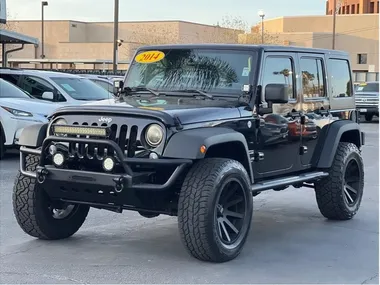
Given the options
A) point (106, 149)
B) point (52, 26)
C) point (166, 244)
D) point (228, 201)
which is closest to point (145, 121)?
point (106, 149)

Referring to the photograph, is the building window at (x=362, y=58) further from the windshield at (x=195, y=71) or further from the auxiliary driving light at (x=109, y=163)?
the auxiliary driving light at (x=109, y=163)

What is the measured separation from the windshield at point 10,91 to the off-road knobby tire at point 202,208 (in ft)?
26.5

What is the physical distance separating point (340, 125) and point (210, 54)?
1821 mm

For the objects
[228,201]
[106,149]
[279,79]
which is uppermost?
[279,79]

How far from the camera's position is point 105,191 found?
5680mm

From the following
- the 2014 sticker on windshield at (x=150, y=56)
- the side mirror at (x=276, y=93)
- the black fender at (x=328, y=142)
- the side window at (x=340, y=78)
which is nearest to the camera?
the side mirror at (x=276, y=93)

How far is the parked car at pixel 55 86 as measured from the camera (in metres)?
13.7

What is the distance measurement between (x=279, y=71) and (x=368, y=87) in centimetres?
2239

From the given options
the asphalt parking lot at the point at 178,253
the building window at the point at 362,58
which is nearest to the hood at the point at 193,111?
the asphalt parking lot at the point at 178,253

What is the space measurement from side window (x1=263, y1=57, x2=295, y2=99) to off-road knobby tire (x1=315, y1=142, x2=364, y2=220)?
1004mm

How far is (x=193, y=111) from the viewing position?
592cm

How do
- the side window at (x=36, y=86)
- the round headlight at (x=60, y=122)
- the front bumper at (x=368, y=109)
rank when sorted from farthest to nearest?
1. the front bumper at (x=368, y=109)
2. the side window at (x=36, y=86)
3. the round headlight at (x=60, y=122)

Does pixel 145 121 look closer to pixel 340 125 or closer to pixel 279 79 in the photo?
pixel 279 79

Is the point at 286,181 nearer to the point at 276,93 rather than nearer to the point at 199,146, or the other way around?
the point at 276,93
